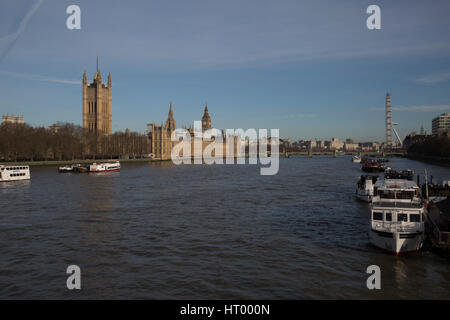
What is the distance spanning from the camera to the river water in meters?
11.3

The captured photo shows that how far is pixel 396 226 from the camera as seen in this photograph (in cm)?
1509

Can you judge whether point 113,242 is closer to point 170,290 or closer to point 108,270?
point 108,270

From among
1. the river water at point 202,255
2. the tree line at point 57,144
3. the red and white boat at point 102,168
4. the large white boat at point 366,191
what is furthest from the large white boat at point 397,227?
the tree line at point 57,144

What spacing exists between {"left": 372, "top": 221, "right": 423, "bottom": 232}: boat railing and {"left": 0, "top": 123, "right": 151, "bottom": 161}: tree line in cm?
6695

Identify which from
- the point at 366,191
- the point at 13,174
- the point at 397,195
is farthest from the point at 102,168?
the point at 397,195

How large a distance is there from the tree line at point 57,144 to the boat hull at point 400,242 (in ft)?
221

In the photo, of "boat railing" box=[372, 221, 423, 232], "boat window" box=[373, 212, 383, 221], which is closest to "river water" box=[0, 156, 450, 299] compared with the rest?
"boat railing" box=[372, 221, 423, 232]

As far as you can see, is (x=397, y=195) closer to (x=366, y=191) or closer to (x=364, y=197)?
(x=366, y=191)

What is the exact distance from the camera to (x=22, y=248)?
50.1ft

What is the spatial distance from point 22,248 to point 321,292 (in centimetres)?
1177

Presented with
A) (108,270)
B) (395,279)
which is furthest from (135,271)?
(395,279)

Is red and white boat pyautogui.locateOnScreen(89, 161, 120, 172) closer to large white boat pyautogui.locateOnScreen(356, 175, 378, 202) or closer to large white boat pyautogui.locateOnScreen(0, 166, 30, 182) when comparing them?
large white boat pyautogui.locateOnScreen(0, 166, 30, 182)

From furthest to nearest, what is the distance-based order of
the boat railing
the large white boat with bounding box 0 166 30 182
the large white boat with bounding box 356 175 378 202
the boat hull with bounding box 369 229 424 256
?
the large white boat with bounding box 0 166 30 182 → the large white boat with bounding box 356 175 378 202 → the boat railing → the boat hull with bounding box 369 229 424 256

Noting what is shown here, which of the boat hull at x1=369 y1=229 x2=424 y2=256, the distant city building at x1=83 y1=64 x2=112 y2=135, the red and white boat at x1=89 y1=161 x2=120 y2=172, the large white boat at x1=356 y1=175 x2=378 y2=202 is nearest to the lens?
the boat hull at x1=369 y1=229 x2=424 y2=256
